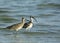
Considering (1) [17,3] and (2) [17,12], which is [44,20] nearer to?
(2) [17,12]

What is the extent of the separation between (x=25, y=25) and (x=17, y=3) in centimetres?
775

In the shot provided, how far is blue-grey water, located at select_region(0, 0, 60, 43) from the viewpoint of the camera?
15594mm

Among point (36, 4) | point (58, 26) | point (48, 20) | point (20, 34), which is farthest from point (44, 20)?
point (36, 4)

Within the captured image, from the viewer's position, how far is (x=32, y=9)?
23.1 metres

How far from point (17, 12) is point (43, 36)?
6499 millimetres

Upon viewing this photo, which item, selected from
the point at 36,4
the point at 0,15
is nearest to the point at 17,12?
the point at 0,15

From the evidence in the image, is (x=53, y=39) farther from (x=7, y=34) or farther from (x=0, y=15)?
(x=0, y=15)

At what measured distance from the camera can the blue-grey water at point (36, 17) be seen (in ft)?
51.2

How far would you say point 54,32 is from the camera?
55.6 ft

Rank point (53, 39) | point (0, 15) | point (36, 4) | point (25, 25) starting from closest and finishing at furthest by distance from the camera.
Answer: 1. point (53, 39)
2. point (25, 25)
3. point (0, 15)
4. point (36, 4)

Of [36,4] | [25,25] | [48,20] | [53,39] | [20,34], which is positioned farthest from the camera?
[36,4]

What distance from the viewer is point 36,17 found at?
20.6m

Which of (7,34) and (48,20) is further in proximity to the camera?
(48,20)

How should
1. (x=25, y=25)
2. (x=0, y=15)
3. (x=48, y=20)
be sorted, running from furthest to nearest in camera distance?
(x=0, y=15) < (x=48, y=20) < (x=25, y=25)
